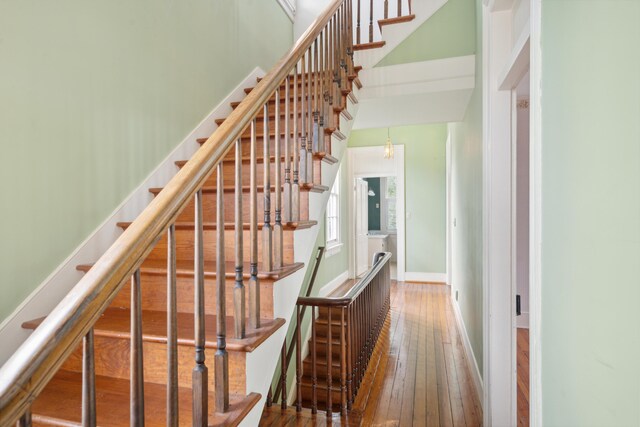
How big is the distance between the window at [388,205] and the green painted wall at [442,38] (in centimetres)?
707

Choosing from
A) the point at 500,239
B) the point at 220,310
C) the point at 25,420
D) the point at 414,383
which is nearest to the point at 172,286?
the point at 220,310

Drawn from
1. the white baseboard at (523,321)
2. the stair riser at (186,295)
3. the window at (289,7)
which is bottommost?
the white baseboard at (523,321)

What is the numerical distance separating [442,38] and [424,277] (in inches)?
186

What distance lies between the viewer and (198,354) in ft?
3.47

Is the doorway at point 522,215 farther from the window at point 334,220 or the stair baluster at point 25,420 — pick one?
the stair baluster at point 25,420

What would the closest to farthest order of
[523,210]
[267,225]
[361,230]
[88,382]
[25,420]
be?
[25,420] → [88,382] → [267,225] → [523,210] → [361,230]

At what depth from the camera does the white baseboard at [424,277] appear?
662cm

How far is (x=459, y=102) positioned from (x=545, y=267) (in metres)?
2.66

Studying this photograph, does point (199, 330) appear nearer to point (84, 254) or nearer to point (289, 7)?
point (84, 254)

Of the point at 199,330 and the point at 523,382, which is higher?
the point at 199,330

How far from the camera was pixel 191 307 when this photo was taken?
1.66 meters

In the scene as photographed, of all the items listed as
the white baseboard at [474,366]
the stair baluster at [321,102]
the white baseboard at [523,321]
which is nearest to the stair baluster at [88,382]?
the stair baluster at [321,102]

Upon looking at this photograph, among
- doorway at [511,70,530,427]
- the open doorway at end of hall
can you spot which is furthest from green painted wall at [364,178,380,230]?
doorway at [511,70,530,427]

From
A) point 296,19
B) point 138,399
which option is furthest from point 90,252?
point 296,19
